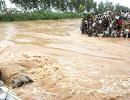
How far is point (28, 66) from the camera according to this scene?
37.8ft

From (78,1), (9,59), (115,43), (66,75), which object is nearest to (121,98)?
(66,75)

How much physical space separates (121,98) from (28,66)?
4255mm

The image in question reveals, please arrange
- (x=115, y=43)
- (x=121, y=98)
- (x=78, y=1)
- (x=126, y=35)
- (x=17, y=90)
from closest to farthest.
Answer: (x=121, y=98)
(x=17, y=90)
(x=115, y=43)
(x=126, y=35)
(x=78, y=1)

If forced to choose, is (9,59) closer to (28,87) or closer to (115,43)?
(28,87)

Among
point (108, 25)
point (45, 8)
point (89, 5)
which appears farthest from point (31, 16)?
point (89, 5)

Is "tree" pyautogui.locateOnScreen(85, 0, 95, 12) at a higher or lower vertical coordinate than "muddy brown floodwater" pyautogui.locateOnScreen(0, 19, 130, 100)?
lower

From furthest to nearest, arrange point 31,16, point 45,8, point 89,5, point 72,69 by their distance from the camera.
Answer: point 89,5, point 45,8, point 31,16, point 72,69

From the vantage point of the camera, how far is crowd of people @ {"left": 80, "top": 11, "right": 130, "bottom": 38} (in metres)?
20.4

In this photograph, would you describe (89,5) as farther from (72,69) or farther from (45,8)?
(72,69)

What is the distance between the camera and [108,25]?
20906mm

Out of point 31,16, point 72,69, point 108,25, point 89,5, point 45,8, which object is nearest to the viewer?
point 72,69

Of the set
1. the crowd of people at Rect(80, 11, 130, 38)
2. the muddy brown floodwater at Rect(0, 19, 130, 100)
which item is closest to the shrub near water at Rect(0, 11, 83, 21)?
the crowd of people at Rect(80, 11, 130, 38)

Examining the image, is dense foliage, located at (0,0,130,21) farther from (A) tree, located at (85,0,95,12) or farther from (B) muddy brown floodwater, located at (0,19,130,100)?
(B) muddy brown floodwater, located at (0,19,130,100)

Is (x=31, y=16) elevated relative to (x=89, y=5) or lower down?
elevated
